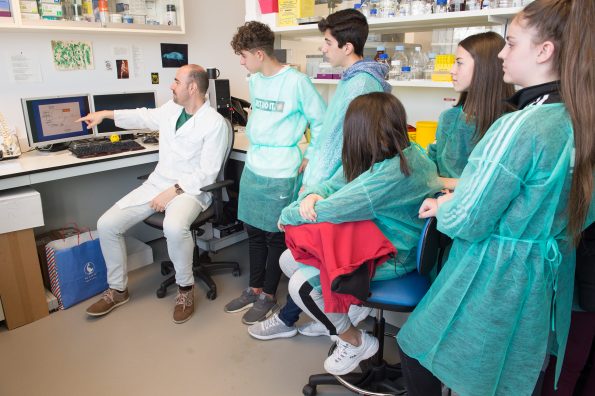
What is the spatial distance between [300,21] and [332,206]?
1.81m

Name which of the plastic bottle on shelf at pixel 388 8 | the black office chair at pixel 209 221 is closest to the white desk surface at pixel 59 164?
the black office chair at pixel 209 221

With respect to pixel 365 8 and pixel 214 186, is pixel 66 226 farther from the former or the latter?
pixel 365 8

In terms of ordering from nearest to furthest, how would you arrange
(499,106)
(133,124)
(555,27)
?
(555,27) < (499,106) < (133,124)

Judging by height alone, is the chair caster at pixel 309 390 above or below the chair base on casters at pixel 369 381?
below

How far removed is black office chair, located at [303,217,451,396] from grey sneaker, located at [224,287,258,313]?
2.40 feet

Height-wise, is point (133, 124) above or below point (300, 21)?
below

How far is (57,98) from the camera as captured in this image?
273cm

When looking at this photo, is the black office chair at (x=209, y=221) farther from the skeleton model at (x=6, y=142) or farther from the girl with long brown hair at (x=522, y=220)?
the girl with long brown hair at (x=522, y=220)

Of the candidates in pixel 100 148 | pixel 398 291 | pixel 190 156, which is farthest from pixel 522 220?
pixel 100 148

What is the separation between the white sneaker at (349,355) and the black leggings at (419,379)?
326 mm

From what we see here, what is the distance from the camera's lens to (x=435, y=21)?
2.36m

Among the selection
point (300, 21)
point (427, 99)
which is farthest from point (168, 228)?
point (427, 99)

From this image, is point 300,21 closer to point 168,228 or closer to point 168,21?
point 168,21

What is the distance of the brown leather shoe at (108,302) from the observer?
2408 mm
